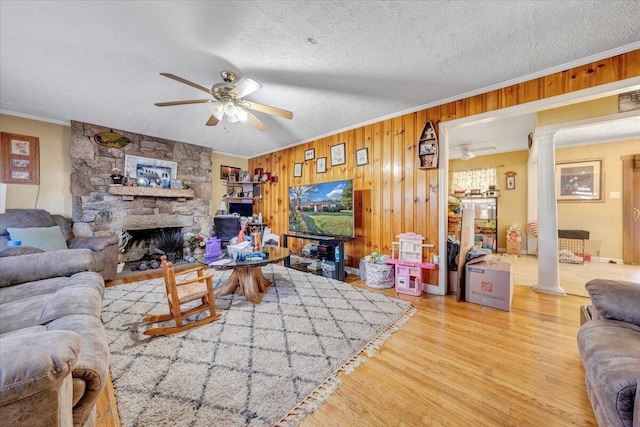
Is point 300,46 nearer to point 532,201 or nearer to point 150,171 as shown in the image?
point 150,171

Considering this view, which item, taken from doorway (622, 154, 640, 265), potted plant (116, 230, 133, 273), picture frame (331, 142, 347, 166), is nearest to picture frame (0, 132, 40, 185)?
potted plant (116, 230, 133, 273)

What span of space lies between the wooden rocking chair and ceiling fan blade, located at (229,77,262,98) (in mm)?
1625

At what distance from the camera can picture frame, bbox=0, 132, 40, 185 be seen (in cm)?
327

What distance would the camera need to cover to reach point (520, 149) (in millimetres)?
5363

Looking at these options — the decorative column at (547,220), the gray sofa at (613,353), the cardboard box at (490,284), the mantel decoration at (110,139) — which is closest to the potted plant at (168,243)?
the mantel decoration at (110,139)

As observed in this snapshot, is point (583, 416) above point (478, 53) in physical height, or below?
below

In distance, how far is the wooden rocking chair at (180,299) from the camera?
76.7 inches

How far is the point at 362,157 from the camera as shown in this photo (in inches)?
148

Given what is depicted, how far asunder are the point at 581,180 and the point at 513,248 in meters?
1.79

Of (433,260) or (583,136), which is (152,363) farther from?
(583,136)

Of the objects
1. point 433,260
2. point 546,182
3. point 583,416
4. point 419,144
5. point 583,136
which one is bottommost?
point 583,416

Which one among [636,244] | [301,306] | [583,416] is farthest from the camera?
[636,244]

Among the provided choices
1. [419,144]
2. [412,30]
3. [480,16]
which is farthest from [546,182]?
[412,30]

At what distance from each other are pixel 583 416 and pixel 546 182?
274cm
